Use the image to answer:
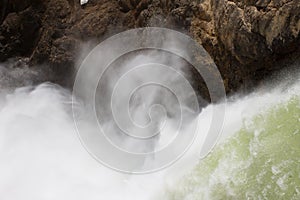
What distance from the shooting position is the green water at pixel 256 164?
475 centimetres

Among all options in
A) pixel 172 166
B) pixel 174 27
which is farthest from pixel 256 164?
pixel 174 27

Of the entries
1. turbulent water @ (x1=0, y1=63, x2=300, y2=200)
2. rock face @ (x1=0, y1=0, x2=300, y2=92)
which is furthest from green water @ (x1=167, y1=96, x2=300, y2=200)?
rock face @ (x1=0, y1=0, x2=300, y2=92)

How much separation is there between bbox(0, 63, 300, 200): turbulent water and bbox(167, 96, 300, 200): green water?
0.01 meters

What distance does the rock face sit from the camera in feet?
20.4

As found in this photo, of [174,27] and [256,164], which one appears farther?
[174,27]

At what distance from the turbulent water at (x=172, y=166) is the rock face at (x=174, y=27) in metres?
0.53

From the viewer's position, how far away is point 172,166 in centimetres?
633

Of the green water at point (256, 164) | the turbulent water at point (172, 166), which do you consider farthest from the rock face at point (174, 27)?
the green water at point (256, 164)

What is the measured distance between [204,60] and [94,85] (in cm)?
261

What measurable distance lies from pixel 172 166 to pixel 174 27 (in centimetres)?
282

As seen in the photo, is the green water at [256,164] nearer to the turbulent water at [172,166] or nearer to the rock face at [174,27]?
the turbulent water at [172,166]

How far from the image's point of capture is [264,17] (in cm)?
627

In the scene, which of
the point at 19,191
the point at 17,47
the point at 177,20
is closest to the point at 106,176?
the point at 19,191

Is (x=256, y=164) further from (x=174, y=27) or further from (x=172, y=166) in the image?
(x=174, y=27)
